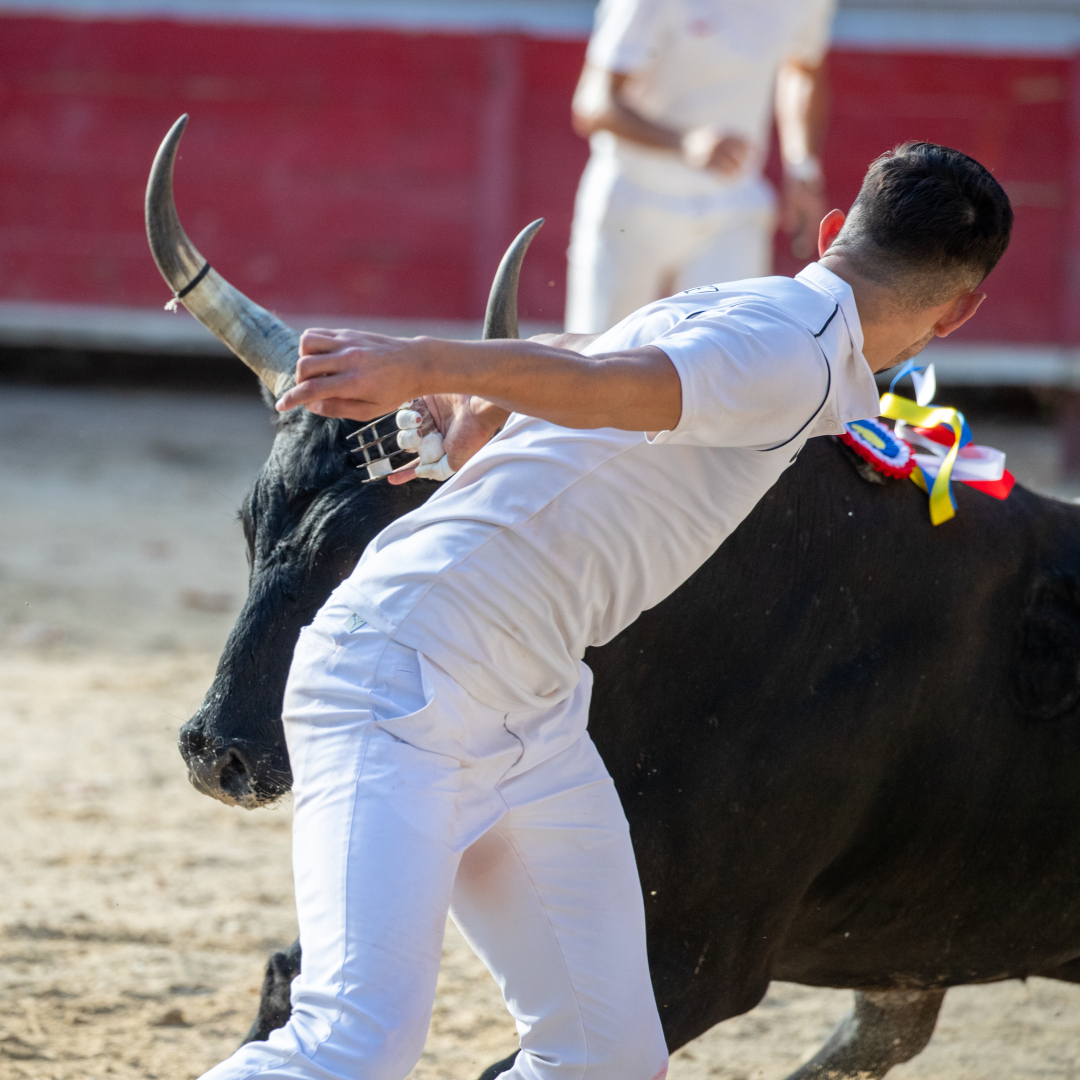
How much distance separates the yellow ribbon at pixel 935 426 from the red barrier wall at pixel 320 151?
22.7 ft

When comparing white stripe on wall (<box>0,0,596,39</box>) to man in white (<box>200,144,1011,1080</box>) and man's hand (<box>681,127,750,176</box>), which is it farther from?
man in white (<box>200,144,1011,1080</box>)

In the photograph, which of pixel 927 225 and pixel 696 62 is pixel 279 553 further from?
pixel 696 62

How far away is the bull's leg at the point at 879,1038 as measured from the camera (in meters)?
2.78

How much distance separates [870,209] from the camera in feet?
5.82

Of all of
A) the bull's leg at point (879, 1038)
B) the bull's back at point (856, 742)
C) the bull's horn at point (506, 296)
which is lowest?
the bull's leg at point (879, 1038)

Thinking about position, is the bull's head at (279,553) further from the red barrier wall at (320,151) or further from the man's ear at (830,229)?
the red barrier wall at (320,151)

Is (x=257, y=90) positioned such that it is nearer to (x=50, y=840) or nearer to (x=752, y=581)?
(x=50, y=840)

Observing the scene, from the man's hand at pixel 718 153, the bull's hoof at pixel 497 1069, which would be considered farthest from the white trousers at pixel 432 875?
the man's hand at pixel 718 153

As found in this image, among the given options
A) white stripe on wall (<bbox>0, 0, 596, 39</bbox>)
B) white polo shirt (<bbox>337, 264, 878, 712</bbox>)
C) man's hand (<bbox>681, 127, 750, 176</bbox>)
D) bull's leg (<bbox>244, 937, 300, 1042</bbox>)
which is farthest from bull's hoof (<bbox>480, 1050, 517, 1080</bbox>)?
white stripe on wall (<bbox>0, 0, 596, 39</bbox>)

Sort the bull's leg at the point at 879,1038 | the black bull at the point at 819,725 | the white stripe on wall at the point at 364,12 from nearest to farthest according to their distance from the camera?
the black bull at the point at 819,725
the bull's leg at the point at 879,1038
the white stripe on wall at the point at 364,12

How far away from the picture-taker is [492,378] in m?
1.54

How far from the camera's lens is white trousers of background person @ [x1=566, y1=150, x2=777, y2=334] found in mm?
4750

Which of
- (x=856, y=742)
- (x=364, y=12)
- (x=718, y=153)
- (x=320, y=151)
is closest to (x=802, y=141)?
(x=718, y=153)

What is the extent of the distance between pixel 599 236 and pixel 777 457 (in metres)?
3.14
